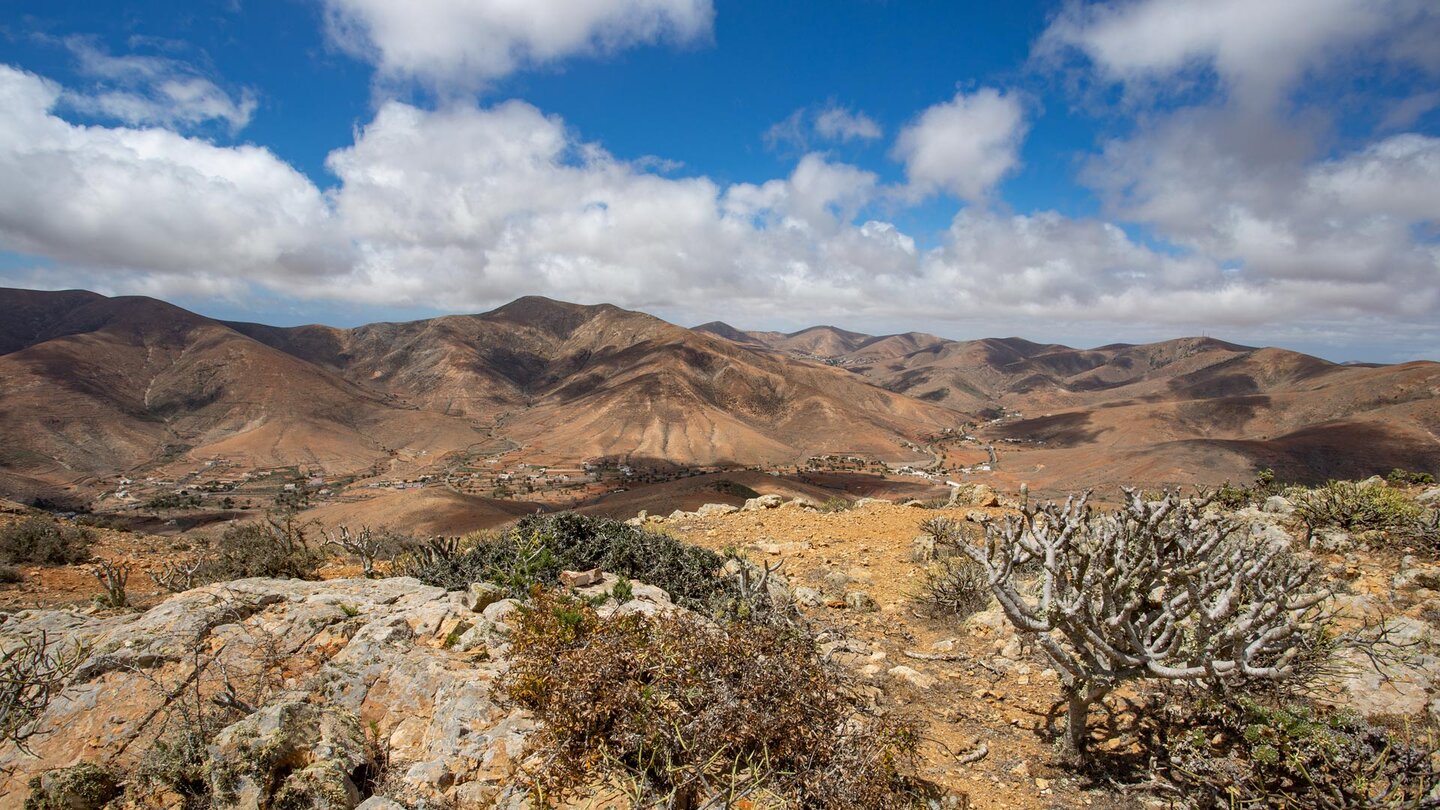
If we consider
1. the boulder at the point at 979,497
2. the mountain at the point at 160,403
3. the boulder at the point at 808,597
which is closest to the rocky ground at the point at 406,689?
the boulder at the point at 808,597

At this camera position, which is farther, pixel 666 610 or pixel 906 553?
pixel 906 553

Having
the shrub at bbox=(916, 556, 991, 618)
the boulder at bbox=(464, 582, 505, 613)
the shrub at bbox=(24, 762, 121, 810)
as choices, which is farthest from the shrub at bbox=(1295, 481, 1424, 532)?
the shrub at bbox=(24, 762, 121, 810)

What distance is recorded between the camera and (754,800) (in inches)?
135

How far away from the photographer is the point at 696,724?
3.55m

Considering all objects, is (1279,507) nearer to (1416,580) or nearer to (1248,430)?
(1416,580)

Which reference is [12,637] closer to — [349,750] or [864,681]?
[349,750]

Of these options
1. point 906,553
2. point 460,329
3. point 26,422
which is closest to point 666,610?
point 906,553

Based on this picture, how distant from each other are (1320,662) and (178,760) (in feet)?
28.6

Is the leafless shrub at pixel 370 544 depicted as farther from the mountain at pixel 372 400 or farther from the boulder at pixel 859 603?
the mountain at pixel 372 400

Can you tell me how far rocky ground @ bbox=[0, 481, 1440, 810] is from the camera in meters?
3.72

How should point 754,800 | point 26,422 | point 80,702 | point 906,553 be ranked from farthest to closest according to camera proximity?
point 26,422, point 906,553, point 80,702, point 754,800

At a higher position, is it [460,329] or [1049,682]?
[460,329]

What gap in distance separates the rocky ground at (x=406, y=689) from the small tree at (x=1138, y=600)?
852 millimetres

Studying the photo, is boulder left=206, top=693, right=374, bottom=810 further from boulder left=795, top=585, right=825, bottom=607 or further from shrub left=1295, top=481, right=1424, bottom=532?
shrub left=1295, top=481, right=1424, bottom=532
